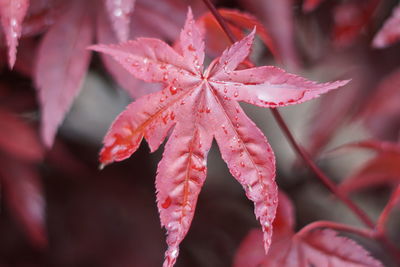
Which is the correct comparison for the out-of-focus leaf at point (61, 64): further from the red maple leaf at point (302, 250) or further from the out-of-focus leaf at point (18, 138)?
the red maple leaf at point (302, 250)

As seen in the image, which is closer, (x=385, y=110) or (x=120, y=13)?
(x=120, y=13)

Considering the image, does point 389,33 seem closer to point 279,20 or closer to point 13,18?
point 279,20

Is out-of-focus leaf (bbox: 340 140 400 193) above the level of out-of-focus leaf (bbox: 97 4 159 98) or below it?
below

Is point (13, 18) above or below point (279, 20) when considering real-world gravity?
above

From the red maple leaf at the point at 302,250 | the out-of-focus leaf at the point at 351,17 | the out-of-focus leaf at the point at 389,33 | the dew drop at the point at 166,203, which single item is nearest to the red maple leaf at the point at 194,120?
the dew drop at the point at 166,203

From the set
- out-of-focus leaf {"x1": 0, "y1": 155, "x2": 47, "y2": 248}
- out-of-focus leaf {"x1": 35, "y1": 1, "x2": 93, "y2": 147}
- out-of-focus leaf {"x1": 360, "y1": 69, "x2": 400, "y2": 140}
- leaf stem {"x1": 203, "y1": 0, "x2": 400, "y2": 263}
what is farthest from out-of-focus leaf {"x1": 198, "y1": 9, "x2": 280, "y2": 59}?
out-of-focus leaf {"x1": 0, "y1": 155, "x2": 47, "y2": 248}

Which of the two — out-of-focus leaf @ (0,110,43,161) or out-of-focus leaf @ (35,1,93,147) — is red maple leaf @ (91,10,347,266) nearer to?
out-of-focus leaf @ (35,1,93,147)

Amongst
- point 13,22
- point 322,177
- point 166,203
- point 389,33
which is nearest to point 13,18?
point 13,22
